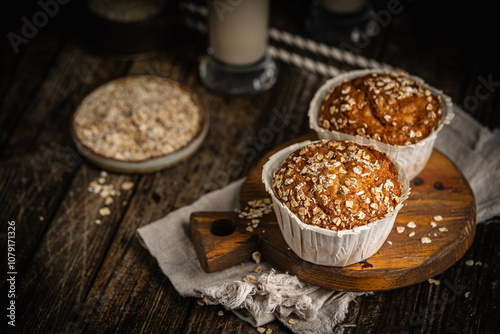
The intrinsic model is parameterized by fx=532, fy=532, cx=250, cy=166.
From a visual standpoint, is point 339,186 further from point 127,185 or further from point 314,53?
point 314,53

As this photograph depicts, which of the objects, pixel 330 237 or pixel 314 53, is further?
pixel 314 53

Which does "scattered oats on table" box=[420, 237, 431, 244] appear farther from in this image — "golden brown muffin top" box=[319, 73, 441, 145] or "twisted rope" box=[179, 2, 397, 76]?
"twisted rope" box=[179, 2, 397, 76]

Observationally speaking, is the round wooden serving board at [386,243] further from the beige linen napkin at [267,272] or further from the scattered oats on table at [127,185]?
the scattered oats on table at [127,185]

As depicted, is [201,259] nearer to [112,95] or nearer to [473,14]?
[112,95]

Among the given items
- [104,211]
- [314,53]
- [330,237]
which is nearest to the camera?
[330,237]

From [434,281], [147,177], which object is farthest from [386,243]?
[147,177]

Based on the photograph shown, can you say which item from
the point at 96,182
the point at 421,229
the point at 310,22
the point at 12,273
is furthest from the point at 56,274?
the point at 310,22
